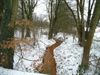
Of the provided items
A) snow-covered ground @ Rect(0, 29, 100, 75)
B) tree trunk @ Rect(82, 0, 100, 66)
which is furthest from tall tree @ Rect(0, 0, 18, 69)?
tree trunk @ Rect(82, 0, 100, 66)

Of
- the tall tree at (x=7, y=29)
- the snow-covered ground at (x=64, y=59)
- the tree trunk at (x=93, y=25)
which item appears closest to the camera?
the tall tree at (x=7, y=29)

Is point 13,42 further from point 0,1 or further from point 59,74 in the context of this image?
point 59,74

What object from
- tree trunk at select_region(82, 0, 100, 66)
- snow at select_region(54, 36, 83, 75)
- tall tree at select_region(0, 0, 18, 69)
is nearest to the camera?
tall tree at select_region(0, 0, 18, 69)

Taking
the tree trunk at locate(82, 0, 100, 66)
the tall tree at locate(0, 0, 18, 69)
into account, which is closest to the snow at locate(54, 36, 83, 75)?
the tree trunk at locate(82, 0, 100, 66)

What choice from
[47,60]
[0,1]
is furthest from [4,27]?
[47,60]

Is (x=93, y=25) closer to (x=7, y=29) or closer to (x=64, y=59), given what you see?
(x=64, y=59)

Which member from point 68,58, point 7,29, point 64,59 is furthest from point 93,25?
point 7,29

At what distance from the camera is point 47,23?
37969 millimetres

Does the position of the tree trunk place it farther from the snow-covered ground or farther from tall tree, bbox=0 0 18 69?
tall tree, bbox=0 0 18 69

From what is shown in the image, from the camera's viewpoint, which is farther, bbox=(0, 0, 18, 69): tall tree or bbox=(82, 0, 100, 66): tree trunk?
bbox=(82, 0, 100, 66): tree trunk

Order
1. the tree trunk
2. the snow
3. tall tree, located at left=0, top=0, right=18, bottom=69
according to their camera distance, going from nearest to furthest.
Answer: tall tree, located at left=0, top=0, right=18, bottom=69 < the tree trunk < the snow

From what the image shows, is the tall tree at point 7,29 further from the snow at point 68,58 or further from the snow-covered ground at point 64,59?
the snow at point 68,58

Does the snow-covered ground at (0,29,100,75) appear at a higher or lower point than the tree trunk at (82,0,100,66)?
lower

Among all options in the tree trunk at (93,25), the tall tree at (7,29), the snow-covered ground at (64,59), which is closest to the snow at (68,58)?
the snow-covered ground at (64,59)
